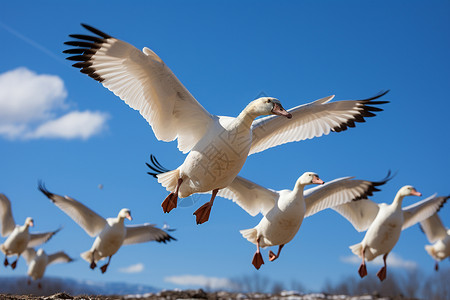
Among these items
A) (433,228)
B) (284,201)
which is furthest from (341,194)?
(433,228)

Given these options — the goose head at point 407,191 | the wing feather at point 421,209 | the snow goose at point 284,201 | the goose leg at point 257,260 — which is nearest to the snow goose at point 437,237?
the wing feather at point 421,209

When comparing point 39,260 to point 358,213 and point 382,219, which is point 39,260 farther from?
point 382,219

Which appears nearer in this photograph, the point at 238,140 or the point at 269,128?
the point at 238,140

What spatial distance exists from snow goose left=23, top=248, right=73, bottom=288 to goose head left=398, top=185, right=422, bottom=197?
13.5 metres

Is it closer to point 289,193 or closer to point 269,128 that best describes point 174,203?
point 269,128

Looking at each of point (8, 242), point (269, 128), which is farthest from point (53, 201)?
point (269, 128)

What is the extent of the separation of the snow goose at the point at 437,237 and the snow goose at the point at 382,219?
10.3 feet

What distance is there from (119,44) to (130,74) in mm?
455

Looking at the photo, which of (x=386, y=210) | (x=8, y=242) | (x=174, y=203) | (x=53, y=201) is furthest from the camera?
(x=8, y=242)

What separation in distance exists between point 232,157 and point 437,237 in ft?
42.9

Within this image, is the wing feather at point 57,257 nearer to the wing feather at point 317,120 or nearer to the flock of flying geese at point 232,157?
the flock of flying geese at point 232,157

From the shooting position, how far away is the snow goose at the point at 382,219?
438 inches

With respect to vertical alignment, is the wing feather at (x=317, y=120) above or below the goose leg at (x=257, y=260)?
above

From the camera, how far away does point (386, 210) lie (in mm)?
11242
